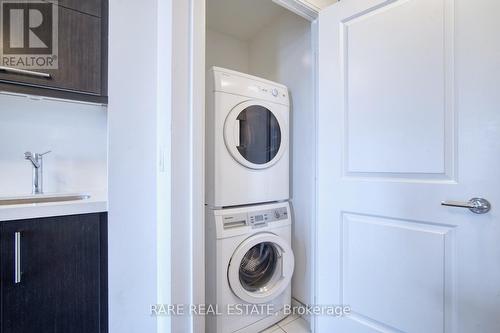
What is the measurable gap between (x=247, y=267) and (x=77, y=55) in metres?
1.58

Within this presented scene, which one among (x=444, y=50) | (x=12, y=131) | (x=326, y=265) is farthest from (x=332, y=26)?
(x=12, y=131)

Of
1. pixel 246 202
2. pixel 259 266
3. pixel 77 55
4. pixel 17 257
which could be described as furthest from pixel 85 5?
pixel 259 266

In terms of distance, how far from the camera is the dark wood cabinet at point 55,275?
92cm

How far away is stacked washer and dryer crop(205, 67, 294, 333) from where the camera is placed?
1.34 m

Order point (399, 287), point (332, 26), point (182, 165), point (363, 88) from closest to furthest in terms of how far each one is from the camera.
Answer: point (182, 165) < point (399, 287) < point (363, 88) < point (332, 26)

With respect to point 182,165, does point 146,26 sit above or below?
above

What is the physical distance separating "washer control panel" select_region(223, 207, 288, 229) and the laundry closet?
11 centimetres

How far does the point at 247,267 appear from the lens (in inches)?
63.0

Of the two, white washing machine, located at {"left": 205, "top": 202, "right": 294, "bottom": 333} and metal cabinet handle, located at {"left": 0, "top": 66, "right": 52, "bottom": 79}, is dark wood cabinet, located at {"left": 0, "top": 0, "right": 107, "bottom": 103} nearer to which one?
metal cabinet handle, located at {"left": 0, "top": 66, "right": 52, "bottom": 79}

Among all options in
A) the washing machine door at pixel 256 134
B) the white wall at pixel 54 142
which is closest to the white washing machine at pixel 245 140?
the washing machine door at pixel 256 134

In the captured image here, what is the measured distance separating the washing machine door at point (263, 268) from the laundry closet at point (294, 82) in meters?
0.19

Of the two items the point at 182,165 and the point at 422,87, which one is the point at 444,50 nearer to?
the point at 422,87

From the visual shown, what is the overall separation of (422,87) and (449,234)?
2.06 ft

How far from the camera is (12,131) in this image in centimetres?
126
